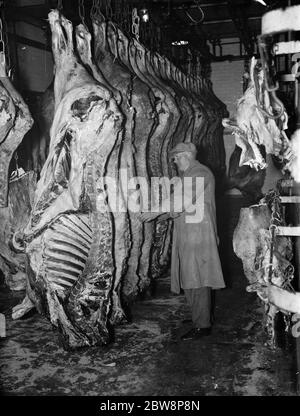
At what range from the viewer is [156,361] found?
4.07 m

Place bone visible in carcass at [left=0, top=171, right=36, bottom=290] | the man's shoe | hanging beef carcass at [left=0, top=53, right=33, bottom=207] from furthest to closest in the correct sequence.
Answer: bone visible in carcass at [left=0, top=171, right=36, bottom=290]
the man's shoe
hanging beef carcass at [left=0, top=53, right=33, bottom=207]

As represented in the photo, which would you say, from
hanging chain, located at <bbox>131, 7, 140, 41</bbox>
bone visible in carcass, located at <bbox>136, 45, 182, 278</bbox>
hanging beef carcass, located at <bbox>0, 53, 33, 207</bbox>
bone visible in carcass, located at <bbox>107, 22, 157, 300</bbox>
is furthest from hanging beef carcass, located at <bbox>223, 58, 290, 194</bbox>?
hanging chain, located at <bbox>131, 7, 140, 41</bbox>

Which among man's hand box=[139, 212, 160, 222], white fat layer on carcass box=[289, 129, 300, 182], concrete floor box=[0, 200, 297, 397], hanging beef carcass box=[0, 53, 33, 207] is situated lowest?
concrete floor box=[0, 200, 297, 397]

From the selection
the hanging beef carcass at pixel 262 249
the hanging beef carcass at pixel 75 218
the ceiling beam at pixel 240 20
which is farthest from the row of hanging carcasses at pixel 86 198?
the ceiling beam at pixel 240 20

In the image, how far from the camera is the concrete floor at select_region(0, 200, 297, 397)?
11.8 ft

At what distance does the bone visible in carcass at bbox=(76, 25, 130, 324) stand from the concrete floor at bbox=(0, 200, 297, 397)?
2.03ft

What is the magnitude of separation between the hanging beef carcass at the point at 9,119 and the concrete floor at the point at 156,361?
1722 mm

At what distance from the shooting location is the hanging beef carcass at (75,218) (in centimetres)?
390

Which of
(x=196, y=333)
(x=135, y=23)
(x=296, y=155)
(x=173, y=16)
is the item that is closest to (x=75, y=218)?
(x=196, y=333)

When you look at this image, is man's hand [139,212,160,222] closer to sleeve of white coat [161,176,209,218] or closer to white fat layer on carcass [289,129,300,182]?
sleeve of white coat [161,176,209,218]
